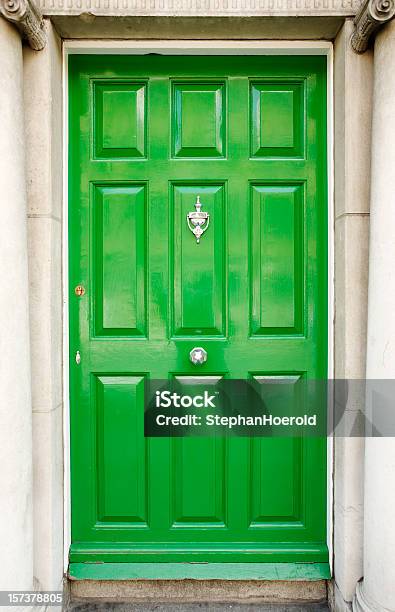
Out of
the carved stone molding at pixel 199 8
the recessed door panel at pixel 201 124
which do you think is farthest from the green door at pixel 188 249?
the carved stone molding at pixel 199 8

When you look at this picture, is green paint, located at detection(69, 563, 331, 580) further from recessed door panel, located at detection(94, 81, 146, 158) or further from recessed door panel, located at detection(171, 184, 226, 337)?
recessed door panel, located at detection(94, 81, 146, 158)

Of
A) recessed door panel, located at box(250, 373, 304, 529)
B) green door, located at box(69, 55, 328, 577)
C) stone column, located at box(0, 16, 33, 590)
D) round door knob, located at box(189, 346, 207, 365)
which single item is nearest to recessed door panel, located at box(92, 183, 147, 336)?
green door, located at box(69, 55, 328, 577)

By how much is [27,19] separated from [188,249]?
4.17 ft

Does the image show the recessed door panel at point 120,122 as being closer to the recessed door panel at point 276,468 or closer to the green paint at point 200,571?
the recessed door panel at point 276,468

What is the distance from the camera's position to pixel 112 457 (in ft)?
8.84

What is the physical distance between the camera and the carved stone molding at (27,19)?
212cm

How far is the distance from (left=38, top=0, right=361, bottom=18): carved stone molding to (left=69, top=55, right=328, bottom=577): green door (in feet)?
0.91

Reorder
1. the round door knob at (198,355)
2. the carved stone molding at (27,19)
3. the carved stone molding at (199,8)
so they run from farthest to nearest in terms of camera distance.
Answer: the round door knob at (198,355) → the carved stone molding at (199,8) → the carved stone molding at (27,19)

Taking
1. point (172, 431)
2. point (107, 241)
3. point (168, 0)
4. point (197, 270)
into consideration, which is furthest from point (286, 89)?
point (172, 431)

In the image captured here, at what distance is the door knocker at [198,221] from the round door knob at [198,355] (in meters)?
0.57

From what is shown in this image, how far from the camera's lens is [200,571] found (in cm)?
266

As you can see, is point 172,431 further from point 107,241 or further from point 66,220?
point 66,220

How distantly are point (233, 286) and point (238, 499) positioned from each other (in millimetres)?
1142

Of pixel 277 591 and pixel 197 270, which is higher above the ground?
pixel 197 270
